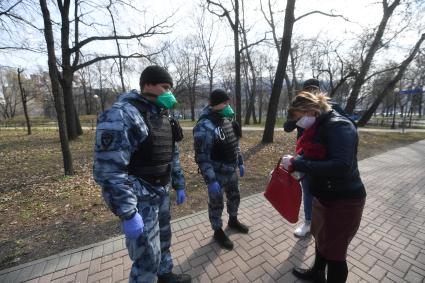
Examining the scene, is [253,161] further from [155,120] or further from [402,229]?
[155,120]

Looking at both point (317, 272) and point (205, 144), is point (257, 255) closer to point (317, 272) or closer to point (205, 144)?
point (317, 272)

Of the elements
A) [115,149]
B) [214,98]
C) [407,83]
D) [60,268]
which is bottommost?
[60,268]

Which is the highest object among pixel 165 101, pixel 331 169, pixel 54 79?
pixel 54 79

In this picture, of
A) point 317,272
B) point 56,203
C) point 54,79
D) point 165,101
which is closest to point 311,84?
point 165,101

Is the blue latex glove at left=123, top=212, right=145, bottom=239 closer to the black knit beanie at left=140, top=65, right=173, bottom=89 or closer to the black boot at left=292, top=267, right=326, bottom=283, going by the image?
the black knit beanie at left=140, top=65, right=173, bottom=89

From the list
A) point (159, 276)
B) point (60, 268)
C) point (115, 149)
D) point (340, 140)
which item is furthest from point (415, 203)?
point (60, 268)

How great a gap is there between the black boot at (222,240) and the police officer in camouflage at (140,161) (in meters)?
1.16

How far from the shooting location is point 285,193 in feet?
7.47

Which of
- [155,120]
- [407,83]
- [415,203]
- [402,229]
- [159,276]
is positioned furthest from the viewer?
[407,83]

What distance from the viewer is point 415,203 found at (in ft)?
14.5

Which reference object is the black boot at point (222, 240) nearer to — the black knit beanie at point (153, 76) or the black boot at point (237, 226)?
the black boot at point (237, 226)

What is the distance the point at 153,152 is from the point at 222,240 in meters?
1.91

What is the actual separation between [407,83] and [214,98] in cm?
4831

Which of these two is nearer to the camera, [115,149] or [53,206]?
[115,149]
